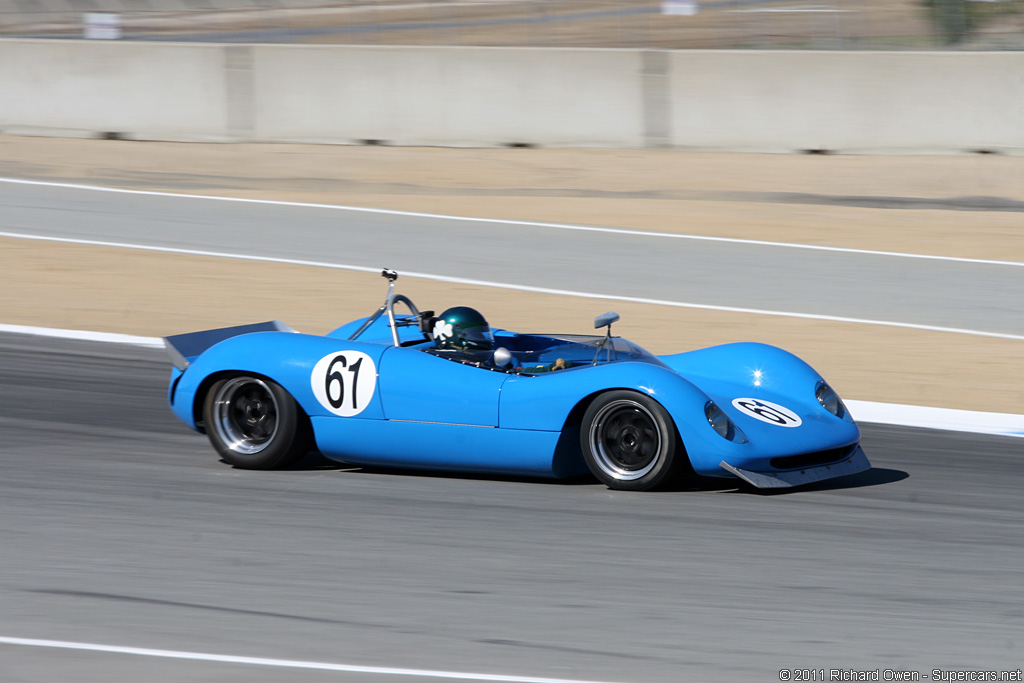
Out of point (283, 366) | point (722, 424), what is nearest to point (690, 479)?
point (722, 424)

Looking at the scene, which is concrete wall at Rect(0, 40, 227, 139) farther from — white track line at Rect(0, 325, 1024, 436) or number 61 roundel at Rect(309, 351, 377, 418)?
number 61 roundel at Rect(309, 351, 377, 418)

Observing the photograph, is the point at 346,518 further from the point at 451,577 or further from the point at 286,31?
the point at 286,31

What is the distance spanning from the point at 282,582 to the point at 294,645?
66cm

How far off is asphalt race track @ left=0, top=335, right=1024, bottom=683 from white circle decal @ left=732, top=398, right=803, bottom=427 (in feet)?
1.25

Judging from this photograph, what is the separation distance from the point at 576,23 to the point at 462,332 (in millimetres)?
17943

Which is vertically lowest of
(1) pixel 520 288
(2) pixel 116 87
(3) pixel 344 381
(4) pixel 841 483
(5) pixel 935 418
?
(4) pixel 841 483

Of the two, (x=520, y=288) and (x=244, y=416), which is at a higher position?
(x=520, y=288)

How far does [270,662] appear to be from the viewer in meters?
4.40

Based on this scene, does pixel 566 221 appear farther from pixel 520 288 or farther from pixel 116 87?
pixel 116 87

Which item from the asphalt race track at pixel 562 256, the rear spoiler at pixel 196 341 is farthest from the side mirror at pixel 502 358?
the asphalt race track at pixel 562 256

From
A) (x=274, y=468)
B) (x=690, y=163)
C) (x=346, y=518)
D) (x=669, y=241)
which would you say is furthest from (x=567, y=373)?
(x=690, y=163)

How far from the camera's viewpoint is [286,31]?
23766 mm

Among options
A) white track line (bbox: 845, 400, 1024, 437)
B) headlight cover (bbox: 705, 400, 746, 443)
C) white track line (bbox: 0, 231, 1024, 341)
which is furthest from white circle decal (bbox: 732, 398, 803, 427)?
white track line (bbox: 0, 231, 1024, 341)

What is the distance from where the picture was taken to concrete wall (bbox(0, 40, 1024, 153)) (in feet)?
58.9
